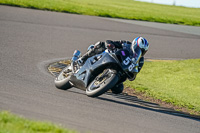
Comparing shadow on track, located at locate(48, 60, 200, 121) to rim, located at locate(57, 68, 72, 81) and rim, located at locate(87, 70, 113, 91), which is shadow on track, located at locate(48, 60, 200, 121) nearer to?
rim, located at locate(57, 68, 72, 81)

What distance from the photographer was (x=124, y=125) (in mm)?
6516

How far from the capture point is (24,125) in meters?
5.09

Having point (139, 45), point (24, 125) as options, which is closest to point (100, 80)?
point (139, 45)

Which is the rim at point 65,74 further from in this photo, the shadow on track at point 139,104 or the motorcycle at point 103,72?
the shadow on track at point 139,104

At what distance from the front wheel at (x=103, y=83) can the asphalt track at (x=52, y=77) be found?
0.64 ft

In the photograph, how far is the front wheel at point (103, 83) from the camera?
7.73m

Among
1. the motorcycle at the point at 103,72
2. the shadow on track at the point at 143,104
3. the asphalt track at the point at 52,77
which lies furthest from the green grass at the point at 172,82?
the motorcycle at the point at 103,72

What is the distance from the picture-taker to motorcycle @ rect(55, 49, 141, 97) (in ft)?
25.9

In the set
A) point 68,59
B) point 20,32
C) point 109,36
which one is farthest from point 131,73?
point 109,36

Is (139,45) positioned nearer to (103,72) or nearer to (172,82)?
(103,72)

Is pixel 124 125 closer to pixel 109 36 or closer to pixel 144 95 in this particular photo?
pixel 144 95

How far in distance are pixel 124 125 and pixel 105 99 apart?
84.0 inches

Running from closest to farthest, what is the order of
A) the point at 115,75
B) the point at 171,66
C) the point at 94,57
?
the point at 115,75 → the point at 94,57 → the point at 171,66

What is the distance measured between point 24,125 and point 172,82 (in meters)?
7.74
